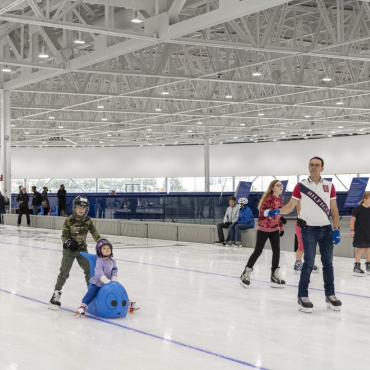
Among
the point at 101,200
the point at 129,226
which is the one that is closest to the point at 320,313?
the point at 129,226

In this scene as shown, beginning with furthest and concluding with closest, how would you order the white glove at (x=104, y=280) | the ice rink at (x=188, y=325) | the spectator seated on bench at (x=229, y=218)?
the spectator seated on bench at (x=229, y=218) < the white glove at (x=104, y=280) < the ice rink at (x=188, y=325)

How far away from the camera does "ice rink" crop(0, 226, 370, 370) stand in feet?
18.7

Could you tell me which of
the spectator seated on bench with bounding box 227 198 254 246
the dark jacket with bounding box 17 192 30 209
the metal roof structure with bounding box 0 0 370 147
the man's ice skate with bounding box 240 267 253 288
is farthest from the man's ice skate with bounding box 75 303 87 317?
Answer: the dark jacket with bounding box 17 192 30 209

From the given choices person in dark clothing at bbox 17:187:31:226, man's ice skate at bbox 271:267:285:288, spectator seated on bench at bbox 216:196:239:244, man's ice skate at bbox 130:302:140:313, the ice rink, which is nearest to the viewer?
the ice rink

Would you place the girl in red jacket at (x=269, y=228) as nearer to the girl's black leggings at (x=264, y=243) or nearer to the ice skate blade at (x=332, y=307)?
the girl's black leggings at (x=264, y=243)

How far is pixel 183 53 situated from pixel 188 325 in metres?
23.8

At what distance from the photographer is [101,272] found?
25.0 ft

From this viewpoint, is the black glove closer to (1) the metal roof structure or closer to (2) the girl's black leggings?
(2) the girl's black leggings

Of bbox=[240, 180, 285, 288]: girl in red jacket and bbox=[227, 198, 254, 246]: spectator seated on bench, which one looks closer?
bbox=[240, 180, 285, 288]: girl in red jacket

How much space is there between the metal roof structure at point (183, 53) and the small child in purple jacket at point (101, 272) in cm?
777

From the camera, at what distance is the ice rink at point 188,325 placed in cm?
571

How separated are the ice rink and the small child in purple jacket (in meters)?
0.27

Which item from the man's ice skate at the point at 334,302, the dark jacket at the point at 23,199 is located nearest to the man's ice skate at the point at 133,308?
the man's ice skate at the point at 334,302

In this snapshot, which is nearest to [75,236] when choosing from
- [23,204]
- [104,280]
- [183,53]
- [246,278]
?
[104,280]
